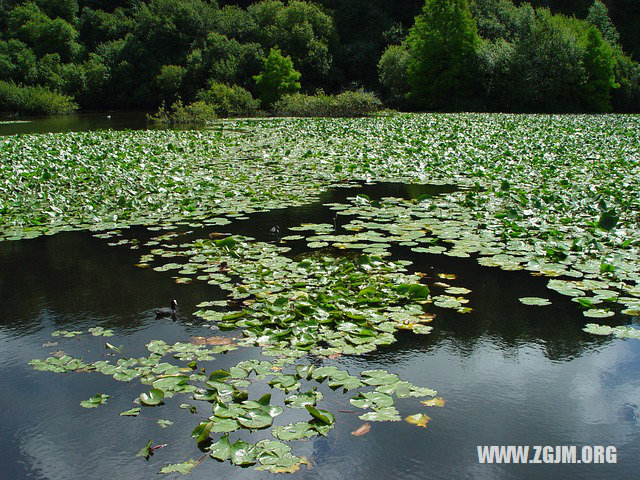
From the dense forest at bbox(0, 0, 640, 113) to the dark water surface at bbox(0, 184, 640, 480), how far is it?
25.8 metres

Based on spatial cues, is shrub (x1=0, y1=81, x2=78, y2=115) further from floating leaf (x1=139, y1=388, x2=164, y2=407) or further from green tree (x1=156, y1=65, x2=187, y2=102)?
floating leaf (x1=139, y1=388, x2=164, y2=407)

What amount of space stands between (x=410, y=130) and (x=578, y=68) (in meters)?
17.0

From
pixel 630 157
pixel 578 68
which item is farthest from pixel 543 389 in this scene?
pixel 578 68

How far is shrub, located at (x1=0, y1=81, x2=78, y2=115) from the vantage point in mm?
32719

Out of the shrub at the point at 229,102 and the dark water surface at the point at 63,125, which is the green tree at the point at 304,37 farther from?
the dark water surface at the point at 63,125

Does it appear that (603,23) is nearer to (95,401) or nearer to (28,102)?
(28,102)

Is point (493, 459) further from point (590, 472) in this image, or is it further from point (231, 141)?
point (231, 141)

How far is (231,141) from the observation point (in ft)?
45.1

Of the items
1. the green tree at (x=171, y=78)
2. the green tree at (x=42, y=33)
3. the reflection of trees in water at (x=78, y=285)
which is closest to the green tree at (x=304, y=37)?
the green tree at (x=171, y=78)

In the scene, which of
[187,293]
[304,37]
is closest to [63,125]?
[304,37]

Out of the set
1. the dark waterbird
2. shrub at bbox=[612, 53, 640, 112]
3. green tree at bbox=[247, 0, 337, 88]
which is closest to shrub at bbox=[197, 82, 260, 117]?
green tree at bbox=[247, 0, 337, 88]

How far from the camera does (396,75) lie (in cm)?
3284

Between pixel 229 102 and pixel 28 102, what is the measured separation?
13800 mm

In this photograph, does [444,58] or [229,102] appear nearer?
[229,102]
